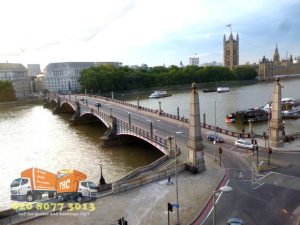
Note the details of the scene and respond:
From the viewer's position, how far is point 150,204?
23.8 meters

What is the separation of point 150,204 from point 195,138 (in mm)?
9379

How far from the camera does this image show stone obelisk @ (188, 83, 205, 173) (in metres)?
29.8

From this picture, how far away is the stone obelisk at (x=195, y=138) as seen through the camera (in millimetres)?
29797

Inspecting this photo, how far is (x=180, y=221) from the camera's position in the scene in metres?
21.3

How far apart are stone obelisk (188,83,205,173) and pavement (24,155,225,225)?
1403 mm

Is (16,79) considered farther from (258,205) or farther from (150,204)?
(258,205)

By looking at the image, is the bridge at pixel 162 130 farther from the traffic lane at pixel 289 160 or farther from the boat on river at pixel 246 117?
→ the boat on river at pixel 246 117

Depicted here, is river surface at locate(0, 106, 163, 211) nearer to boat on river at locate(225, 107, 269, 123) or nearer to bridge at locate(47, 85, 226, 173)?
bridge at locate(47, 85, 226, 173)

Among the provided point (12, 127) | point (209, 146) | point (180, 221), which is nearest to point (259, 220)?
point (180, 221)

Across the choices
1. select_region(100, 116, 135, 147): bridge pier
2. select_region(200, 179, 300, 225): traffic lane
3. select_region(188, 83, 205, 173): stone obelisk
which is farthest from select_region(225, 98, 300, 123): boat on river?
select_region(200, 179, 300, 225): traffic lane

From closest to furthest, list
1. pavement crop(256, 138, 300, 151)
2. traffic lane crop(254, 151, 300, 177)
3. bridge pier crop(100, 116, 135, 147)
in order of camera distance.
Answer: traffic lane crop(254, 151, 300, 177)
pavement crop(256, 138, 300, 151)
bridge pier crop(100, 116, 135, 147)

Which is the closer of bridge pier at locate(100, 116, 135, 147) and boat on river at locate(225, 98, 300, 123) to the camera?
bridge pier at locate(100, 116, 135, 147)

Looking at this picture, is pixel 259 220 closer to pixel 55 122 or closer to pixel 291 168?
pixel 291 168

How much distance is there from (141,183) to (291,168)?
1556cm
